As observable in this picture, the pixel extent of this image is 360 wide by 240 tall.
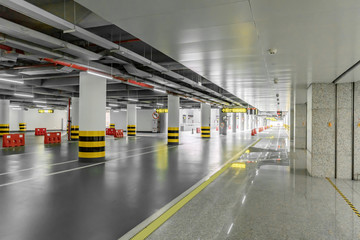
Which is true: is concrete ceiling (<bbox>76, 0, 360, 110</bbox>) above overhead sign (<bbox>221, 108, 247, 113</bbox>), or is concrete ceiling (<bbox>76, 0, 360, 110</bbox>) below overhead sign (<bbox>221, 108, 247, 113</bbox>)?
above

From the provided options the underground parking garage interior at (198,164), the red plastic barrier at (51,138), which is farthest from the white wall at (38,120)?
the underground parking garage interior at (198,164)

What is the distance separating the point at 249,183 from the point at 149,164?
434 cm

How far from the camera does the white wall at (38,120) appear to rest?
36.2 metres

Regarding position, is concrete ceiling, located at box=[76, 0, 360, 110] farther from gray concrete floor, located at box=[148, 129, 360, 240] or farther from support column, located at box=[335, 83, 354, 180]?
gray concrete floor, located at box=[148, 129, 360, 240]

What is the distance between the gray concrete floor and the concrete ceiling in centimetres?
317

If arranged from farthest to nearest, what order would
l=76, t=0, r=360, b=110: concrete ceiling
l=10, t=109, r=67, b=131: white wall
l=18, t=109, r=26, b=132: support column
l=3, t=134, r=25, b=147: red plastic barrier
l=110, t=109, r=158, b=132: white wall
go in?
l=110, t=109, r=158, b=132: white wall → l=10, t=109, r=67, b=131: white wall → l=18, t=109, r=26, b=132: support column → l=3, t=134, r=25, b=147: red plastic barrier → l=76, t=0, r=360, b=110: concrete ceiling

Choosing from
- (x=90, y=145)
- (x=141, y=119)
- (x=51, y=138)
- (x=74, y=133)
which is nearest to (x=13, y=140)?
(x=51, y=138)

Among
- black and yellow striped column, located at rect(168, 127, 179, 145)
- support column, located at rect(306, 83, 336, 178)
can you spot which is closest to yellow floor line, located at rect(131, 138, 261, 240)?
support column, located at rect(306, 83, 336, 178)

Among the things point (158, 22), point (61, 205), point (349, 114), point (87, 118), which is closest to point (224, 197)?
point (61, 205)

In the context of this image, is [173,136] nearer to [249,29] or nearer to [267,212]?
[267,212]

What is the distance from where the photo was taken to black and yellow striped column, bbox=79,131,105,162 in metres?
10.2

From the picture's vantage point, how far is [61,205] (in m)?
4.88

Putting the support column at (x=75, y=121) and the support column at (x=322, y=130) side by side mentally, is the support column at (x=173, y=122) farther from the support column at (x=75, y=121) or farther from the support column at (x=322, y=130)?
the support column at (x=322, y=130)

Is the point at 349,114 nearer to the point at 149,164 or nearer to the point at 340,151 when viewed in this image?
the point at 340,151
